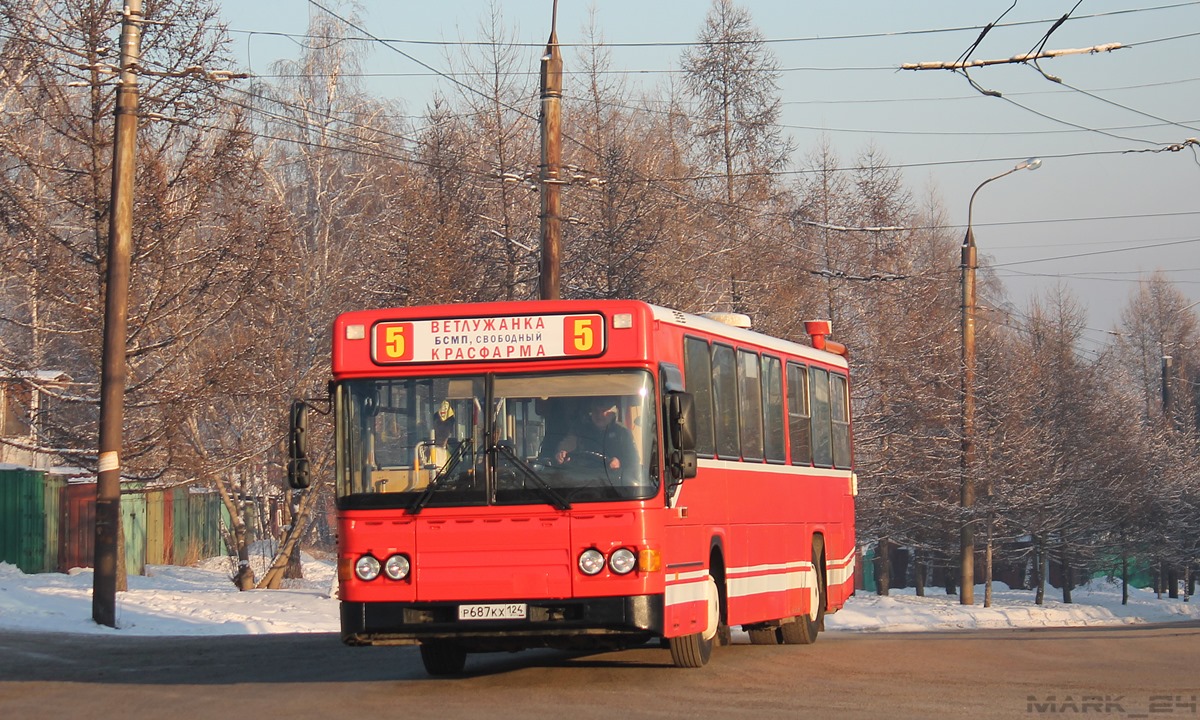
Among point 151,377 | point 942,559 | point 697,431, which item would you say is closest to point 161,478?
point 151,377

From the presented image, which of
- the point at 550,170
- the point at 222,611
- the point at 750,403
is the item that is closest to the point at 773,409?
the point at 750,403

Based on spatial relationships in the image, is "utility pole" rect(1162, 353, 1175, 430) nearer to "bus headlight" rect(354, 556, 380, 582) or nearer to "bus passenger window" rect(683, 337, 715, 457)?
"bus passenger window" rect(683, 337, 715, 457)

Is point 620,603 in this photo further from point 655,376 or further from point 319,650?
point 319,650

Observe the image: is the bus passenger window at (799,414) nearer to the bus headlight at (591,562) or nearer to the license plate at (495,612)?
the bus headlight at (591,562)

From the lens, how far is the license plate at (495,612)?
11.3 m

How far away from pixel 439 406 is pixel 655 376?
1553 mm

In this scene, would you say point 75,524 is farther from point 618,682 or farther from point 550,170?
point 618,682

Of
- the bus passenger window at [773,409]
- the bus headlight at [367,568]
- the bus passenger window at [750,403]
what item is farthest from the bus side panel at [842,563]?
the bus headlight at [367,568]

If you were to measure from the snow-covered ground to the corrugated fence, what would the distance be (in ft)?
7.19

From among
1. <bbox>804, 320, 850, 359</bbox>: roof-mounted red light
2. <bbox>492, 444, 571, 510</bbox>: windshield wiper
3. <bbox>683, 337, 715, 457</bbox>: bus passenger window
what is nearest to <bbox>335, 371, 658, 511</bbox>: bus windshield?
<bbox>492, 444, 571, 510</bbox>: windshield wiper

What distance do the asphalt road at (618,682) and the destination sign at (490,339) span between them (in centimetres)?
238

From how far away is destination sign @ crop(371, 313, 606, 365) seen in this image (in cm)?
1162

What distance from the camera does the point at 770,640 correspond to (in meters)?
16.9

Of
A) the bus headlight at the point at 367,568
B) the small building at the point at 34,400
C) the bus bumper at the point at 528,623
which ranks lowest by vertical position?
the bus bumper at the point at 528,623
